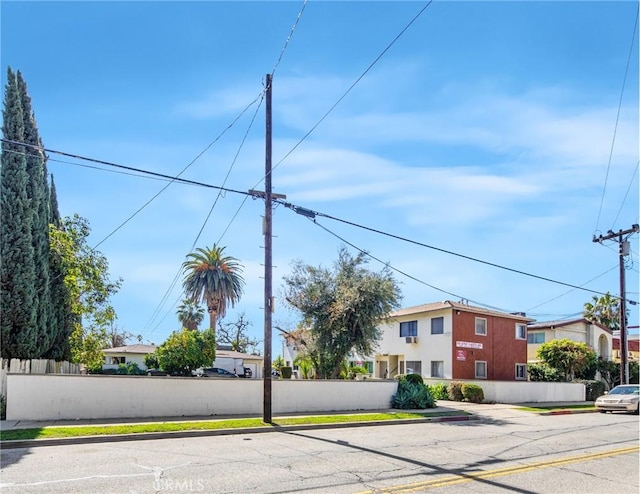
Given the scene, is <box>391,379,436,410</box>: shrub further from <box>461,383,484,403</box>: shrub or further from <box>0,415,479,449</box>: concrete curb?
<box>461,383,484,403</box>: shrub

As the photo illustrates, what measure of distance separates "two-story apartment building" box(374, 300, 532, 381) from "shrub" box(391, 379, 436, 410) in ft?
33.1

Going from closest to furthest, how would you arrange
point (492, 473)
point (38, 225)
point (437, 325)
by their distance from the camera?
point (492, 473), point (38, 225), point (437, 325)

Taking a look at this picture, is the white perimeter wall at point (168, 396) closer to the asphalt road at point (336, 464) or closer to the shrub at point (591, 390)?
the asphalt road at point (336, 464)

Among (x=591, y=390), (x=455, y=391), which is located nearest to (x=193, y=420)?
(x=455, y=391)

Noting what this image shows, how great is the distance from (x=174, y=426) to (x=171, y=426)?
0.08m

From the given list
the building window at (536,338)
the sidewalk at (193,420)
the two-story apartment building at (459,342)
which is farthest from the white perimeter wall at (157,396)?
the building window at (536,338)

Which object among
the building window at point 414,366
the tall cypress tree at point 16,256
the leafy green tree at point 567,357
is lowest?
the building window at point 414,366

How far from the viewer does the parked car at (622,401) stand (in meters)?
24.0

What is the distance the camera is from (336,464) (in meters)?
10.1

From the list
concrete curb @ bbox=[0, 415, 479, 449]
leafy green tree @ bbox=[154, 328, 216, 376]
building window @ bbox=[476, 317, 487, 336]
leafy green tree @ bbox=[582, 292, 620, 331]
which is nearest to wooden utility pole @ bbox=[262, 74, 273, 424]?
concrete curb @ bbox=[0, 415, 479, 449]

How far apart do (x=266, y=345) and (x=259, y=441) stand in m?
4.16

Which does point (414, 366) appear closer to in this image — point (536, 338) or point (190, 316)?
point (536, 338)

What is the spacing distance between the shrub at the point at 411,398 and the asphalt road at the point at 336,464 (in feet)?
22.8

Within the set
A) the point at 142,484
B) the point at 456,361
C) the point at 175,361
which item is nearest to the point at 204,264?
the point at 175,361
